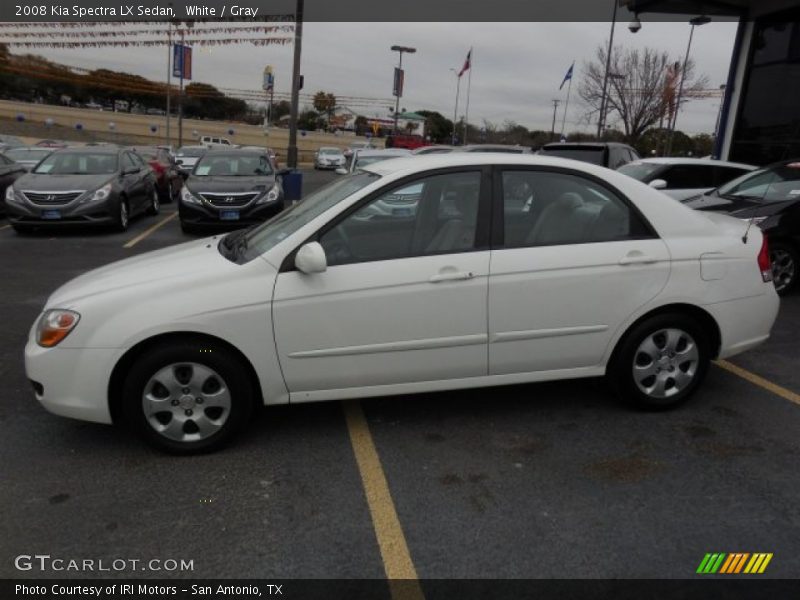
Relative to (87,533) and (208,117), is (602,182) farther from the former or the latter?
(208,117)

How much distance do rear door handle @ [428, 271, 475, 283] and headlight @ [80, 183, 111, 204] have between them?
28.5 ft

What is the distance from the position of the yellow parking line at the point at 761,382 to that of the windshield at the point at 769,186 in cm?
324

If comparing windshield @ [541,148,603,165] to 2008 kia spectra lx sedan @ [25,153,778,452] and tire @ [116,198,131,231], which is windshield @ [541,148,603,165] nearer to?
tire @ [116,198,131,231]

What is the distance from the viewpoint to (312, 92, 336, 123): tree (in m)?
95.9

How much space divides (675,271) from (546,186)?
0.93 m

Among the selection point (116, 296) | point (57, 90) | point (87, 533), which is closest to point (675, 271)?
point (116, 296)

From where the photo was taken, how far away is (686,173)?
979 cm

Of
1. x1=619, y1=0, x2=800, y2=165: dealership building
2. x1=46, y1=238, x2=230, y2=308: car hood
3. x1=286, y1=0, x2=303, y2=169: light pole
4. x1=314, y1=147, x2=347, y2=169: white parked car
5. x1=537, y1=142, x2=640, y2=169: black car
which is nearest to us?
x1=46, y1=238, x2=230, y2=308: car hood

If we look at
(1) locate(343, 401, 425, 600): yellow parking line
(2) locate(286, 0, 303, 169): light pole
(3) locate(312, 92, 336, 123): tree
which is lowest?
(1) locate(343, 401, 425, 600): yellow parking line

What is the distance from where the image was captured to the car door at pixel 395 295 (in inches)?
131

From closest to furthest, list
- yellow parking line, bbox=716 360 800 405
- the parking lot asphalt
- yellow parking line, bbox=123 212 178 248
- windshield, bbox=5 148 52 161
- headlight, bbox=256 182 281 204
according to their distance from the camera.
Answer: the parking lot asphalt < yellow parking line, bbox=716 360 800 405 < yellow parking line, bbox=123 212 178 248 < headlight, bbox=256 182 281 204 < windshield, bbox=5 148 52 161

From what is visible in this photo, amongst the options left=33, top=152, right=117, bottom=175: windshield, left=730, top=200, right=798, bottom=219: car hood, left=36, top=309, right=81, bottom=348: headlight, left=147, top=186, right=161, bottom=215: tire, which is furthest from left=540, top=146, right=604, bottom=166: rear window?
left=36, top=309, right=81, bottom=348: headlight

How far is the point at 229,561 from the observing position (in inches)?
101

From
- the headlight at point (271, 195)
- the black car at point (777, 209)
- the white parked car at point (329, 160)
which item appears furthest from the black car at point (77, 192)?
the white parked car at point (329, 160)
